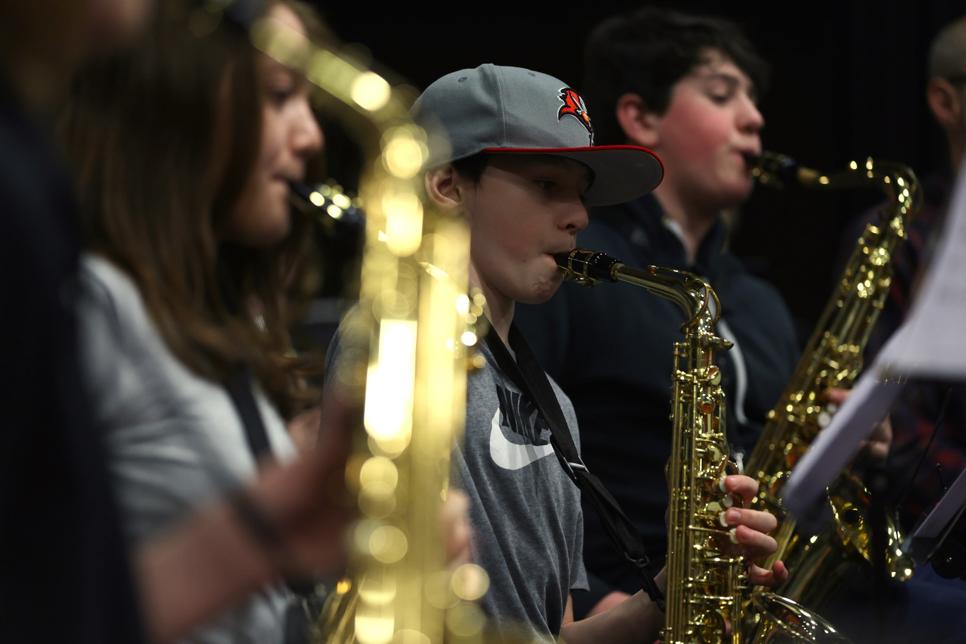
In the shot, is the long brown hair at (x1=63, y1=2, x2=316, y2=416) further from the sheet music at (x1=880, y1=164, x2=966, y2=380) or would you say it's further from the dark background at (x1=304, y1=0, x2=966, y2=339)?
the dark background at (x1=304, y1=0, x2=966, y2=339)

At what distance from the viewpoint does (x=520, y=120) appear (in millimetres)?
2416

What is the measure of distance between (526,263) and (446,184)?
0.78 feet

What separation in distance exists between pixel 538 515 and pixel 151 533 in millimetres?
1036

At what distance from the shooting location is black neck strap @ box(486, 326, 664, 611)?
2334 millimetres

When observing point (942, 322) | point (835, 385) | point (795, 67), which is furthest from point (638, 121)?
point (942, 322)

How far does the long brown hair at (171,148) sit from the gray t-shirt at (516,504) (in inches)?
31.8

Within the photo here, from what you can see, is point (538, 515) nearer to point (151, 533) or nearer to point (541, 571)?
point (541, 571)

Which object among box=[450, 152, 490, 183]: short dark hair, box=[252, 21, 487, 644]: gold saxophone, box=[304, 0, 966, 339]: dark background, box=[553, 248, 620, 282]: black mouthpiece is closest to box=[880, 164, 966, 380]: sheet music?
box=[252, 21, 487, 644]: gold saxophone

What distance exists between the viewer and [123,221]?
4.68 ft

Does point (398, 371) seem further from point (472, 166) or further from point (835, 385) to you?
point (835, 385)

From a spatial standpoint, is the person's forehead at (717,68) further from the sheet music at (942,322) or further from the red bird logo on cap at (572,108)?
the sheet music at (942,322)

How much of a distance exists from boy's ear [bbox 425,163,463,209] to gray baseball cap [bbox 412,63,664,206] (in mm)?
38

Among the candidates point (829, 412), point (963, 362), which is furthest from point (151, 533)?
point (829, 412)

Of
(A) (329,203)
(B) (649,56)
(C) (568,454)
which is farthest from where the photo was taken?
(B) (649,56)
